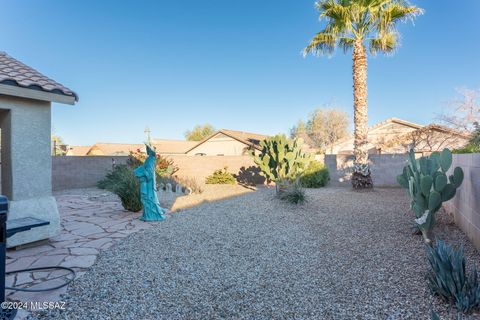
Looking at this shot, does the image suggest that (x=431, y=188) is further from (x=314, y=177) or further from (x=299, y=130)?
(x=299, y=130)

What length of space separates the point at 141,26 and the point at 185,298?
48.5 feet

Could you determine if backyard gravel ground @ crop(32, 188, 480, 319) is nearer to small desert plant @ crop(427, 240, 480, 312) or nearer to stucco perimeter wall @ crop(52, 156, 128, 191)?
small desert plant @ crop(427, 240, 480, 312)

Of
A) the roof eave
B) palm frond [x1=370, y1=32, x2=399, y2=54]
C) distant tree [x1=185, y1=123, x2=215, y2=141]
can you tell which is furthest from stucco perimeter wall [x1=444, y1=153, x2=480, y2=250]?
distant tree [x1=185, y1=123, x2=215, y2=141]

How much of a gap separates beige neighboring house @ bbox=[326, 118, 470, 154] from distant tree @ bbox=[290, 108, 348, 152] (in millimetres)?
9930

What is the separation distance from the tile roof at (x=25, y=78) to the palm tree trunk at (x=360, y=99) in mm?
10575

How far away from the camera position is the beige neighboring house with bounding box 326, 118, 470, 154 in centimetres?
1900

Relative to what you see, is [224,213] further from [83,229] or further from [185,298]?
[185,298]

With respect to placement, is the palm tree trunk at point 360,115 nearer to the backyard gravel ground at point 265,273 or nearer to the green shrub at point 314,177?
the green shrub at point 314,177

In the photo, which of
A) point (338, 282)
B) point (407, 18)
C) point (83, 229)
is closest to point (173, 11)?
point (407, 18)

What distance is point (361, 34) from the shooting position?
12016 millimetres

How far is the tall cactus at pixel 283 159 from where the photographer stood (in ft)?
32.9

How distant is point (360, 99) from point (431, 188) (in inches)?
320

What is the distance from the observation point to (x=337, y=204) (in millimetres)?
8727

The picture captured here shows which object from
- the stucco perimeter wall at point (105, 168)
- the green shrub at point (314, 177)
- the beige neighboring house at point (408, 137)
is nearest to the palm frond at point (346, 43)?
the green shrub at point (314, 177)
